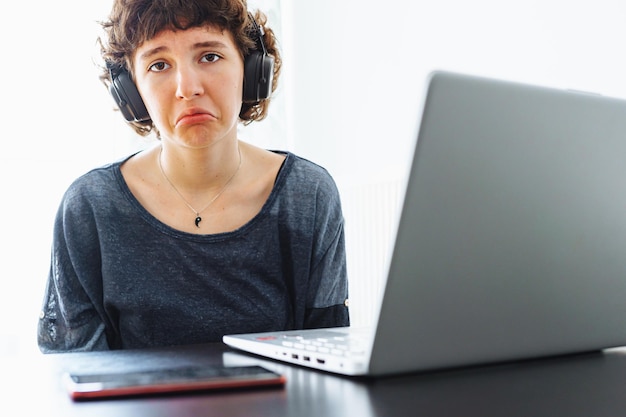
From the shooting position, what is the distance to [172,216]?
132cm

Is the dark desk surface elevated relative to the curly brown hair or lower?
lower

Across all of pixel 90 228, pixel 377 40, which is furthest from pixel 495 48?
pixel 90 228

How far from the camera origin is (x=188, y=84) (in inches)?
47.7

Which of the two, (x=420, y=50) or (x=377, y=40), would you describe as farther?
(x=377, y=40)

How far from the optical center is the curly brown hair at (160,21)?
1.24m

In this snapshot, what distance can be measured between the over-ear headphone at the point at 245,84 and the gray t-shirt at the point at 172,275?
0.11 meters

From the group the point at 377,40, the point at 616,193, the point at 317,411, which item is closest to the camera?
the point at 317,411

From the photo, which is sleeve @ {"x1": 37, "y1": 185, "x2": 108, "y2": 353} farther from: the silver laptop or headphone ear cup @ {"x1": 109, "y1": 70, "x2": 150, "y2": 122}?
the silver laptop

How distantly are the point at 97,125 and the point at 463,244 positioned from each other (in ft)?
8.88

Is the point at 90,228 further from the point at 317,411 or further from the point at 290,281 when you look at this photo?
the point at 317,411

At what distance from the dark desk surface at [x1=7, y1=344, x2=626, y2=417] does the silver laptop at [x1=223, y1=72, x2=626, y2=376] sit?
→ 2cm

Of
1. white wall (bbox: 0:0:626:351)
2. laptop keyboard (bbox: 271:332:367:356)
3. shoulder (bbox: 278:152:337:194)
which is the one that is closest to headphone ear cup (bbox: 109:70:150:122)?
shoulder (bbox: 278:152:337:194)

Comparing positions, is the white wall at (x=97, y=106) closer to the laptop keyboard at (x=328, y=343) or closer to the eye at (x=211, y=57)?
the eye at (x=211, y=57)

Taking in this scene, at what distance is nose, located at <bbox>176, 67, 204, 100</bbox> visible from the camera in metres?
1.21
